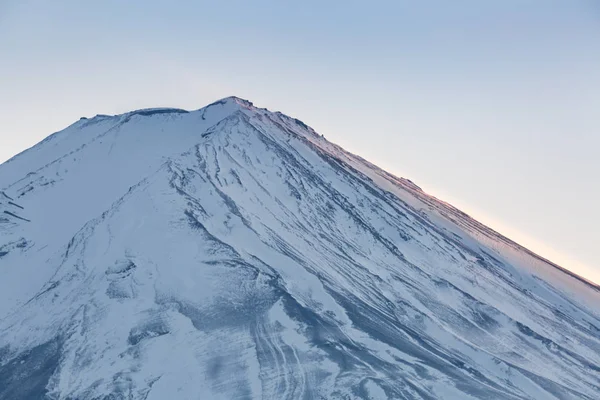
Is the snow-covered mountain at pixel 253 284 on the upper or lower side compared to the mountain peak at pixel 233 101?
lower

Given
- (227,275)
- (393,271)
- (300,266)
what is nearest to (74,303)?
(227,275)

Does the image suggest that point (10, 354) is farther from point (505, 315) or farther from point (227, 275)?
point (505, 315)

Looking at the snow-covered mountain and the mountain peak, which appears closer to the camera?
the snow-covered mountain

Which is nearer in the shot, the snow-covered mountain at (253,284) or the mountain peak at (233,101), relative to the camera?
the snow-covered mountain at (253,284)

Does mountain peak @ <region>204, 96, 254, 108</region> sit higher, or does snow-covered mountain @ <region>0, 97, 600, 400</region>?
mountain peak @ <region>204, 96, 254, 108</region>

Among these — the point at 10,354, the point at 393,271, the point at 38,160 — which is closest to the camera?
the point at 10,354

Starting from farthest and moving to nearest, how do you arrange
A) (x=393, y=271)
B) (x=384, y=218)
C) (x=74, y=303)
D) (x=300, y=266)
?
(x=384, y=218) < (x=393, y=271) < (x=300, y=266) < (x=74, y=303)

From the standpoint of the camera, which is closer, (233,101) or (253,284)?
(253,284)

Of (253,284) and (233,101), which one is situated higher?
(233,101)
